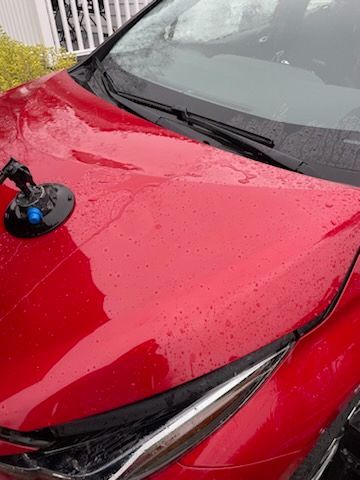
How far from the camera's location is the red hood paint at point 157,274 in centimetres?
116

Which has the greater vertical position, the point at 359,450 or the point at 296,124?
the point at 296,124

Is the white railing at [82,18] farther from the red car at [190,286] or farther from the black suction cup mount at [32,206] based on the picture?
the black suction cup mount at [32,206]

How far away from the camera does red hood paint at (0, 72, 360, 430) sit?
1164 mm

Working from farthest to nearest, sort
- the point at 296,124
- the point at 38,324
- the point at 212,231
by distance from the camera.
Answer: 1. the point at 296,124
2. the point at 212,231
3. the point at 38,324

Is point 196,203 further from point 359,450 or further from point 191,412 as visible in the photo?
point 359,450

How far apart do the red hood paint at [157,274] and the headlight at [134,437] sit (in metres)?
0.04

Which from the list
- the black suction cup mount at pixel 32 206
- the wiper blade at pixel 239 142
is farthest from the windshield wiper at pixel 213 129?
the black suction cup mount at pixel 32 206

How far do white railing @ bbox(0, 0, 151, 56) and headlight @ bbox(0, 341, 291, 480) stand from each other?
532 centimetres

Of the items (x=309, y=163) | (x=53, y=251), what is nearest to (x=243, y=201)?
(x=309, y=163)

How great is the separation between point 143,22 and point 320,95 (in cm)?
115

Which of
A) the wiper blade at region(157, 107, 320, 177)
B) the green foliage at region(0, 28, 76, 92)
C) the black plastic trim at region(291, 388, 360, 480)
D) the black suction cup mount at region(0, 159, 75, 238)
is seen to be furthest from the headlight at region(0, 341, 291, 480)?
the green foliage at region(0, 28, 76, 92)

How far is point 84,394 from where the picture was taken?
1148 mm

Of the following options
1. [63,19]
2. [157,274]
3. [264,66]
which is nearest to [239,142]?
[264,66]

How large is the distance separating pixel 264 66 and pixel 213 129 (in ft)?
1.40
